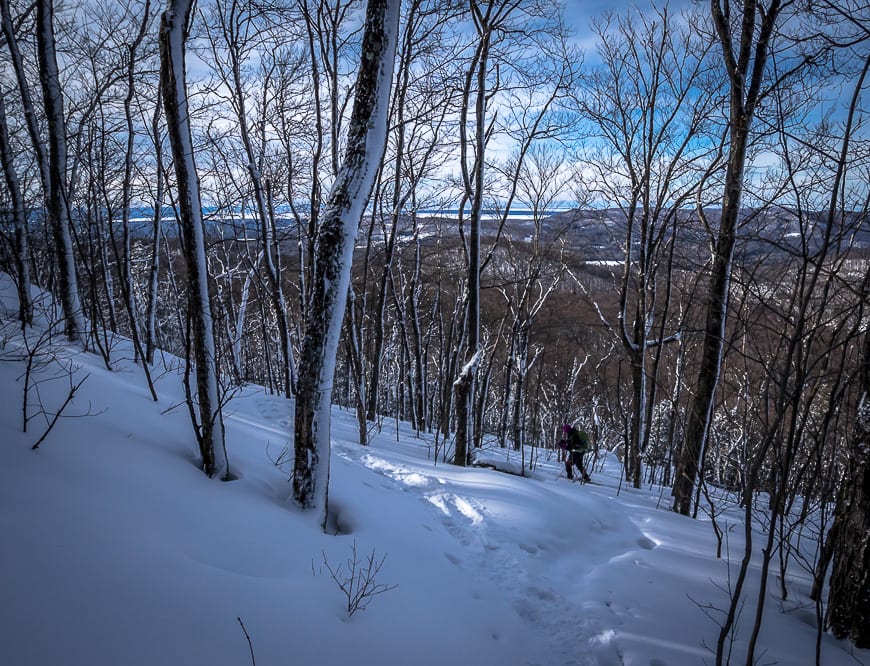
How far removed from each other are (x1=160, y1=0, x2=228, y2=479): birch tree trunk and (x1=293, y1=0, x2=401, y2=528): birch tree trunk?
78 cm

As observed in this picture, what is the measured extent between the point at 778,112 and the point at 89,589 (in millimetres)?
4481

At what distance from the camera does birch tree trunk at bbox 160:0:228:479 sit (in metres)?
3.10

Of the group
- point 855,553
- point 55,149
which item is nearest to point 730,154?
point 855,553

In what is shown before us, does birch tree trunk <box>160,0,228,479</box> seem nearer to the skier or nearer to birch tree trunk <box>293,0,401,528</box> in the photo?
birch tree trunk <box>293,0,401,528</box>

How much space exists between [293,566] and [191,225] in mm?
2651

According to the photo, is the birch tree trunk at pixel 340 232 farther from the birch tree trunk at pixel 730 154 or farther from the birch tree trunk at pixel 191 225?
the birch tree trunk at pixel 730 154

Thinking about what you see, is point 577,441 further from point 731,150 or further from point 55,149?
point 55,149

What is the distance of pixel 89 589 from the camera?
1810 mm

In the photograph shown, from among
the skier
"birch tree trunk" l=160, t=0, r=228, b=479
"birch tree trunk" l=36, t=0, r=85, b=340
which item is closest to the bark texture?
"birch tree trunk" l=160, t=0, r=228, b=479

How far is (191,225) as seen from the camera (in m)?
3.29

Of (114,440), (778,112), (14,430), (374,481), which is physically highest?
(778,112)

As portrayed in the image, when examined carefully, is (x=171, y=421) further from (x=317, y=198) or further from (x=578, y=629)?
(x=317, y=198)

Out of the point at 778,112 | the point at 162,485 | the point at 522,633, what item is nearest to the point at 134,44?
the point at 162,485

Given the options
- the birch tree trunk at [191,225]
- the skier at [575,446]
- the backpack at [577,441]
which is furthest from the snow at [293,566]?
the backpack at [577,441]
